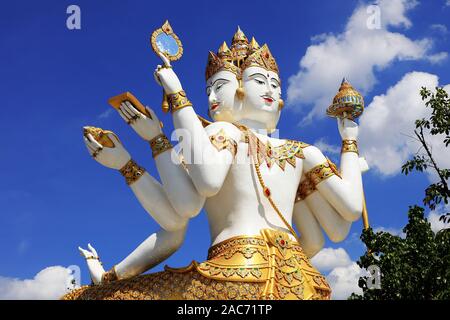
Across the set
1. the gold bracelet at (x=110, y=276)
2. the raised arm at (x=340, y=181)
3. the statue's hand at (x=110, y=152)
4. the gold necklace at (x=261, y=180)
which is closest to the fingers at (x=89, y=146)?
the statue's hand at (x=110, y=152)

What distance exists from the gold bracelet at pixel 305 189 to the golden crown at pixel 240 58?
4.18 feet

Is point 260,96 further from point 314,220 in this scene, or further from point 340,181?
point 314,220

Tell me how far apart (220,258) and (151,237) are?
938 millimetres

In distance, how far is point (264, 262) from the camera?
5.12 metres

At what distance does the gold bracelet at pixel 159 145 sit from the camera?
551 centimetres

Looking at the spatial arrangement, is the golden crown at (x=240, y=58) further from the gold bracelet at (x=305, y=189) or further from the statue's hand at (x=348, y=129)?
the gold bracelet at (x=305, y=189)

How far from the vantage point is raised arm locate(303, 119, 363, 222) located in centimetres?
586

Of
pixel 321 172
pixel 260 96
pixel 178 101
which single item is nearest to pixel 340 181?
pixel 321 172

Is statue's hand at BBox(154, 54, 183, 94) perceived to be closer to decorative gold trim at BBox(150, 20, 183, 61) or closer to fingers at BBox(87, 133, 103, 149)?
decorative gold trim at BBox(150, 20, 183, 61)

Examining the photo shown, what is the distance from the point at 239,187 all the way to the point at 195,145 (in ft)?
2.05

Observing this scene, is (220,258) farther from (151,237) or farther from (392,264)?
(392,264)

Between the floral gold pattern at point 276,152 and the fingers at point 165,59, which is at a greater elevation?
the fingers at point 165,59

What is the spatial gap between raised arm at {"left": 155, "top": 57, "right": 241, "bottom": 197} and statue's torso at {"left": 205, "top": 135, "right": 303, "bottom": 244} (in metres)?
0.20

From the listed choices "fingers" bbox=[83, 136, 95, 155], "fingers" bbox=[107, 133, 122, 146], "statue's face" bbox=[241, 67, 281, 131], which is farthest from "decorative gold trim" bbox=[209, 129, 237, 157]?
"fingers" bbox=[83, 136, 95, 155]
